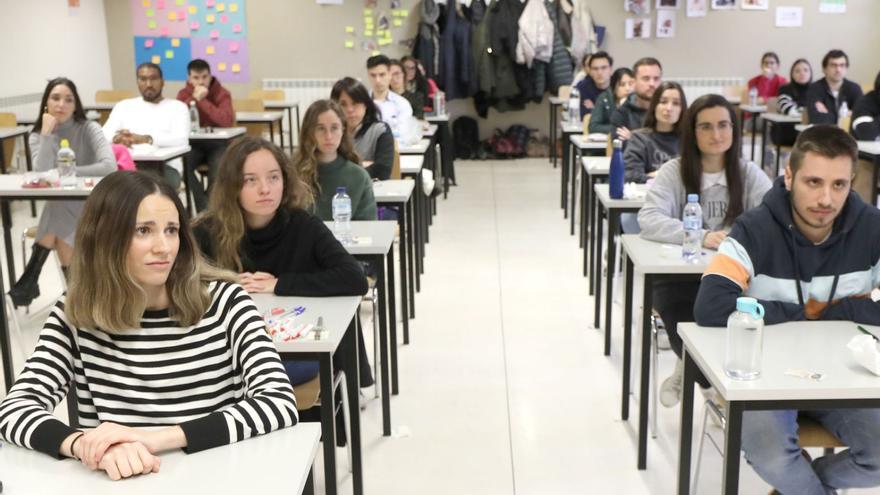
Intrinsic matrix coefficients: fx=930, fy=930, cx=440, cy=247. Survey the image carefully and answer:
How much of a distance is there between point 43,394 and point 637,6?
1061cm

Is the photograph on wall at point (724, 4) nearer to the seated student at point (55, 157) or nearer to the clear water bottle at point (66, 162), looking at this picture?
the seated student at point (55, 157)

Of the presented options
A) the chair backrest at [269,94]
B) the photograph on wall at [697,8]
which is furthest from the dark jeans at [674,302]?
the photograph on wall at [697,8]

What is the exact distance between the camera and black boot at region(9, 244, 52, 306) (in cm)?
499

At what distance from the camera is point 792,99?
32.8 feet

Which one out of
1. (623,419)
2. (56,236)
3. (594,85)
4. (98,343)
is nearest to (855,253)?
(623,419)

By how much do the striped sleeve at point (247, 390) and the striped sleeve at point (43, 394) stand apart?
0.85 feet

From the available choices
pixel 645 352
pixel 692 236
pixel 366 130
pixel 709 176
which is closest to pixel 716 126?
pixel 709 176

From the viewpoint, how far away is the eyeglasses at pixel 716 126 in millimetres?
3732

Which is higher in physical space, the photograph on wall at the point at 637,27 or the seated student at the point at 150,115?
the photograph on wall at the point at 637,27

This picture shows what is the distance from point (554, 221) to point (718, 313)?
513cm

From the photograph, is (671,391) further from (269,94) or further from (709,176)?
(269,94)

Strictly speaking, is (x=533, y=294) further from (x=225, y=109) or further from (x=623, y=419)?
(x=225, y=109)

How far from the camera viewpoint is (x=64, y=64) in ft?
34.7

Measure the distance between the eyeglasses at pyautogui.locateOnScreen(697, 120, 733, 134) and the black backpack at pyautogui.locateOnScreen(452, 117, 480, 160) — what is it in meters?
7.97
